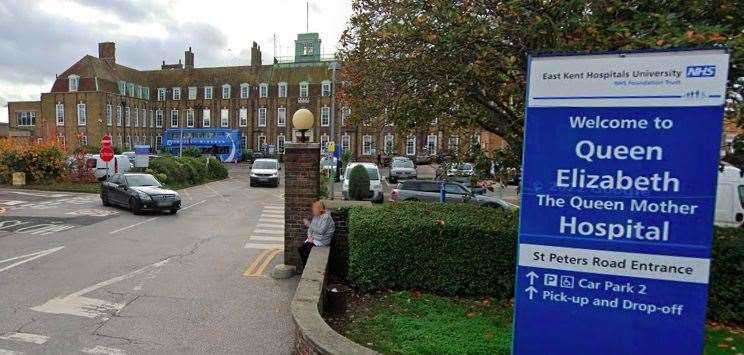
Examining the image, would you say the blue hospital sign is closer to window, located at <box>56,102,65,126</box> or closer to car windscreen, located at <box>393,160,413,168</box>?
car windscreen, located at <box>393,160,413,168</box>

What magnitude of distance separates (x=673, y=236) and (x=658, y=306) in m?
0.46

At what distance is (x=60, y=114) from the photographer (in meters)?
59.9

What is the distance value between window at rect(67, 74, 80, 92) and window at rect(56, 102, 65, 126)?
2.77 m

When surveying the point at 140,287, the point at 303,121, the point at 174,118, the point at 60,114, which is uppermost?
the point at 174,118

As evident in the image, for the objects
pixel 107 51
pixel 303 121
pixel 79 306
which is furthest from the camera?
pixel 107 51

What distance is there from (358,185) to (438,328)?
52.3 feet

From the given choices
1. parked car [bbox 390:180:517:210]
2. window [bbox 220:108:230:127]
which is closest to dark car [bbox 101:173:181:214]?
parked car [bbox 390:180:517:210]

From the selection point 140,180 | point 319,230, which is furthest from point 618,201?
point 140,180

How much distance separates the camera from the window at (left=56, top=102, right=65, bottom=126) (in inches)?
2347

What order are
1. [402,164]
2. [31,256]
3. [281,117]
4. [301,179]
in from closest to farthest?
[301,179] < [31,256] < [402,164] < [281,117]

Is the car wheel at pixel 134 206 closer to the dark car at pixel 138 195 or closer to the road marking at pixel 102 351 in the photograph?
the dark car at pixel 138 195

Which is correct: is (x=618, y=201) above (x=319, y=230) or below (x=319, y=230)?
above

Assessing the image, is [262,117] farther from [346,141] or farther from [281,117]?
[346,141]

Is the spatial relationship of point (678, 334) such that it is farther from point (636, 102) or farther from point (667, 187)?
point (636, 102)
